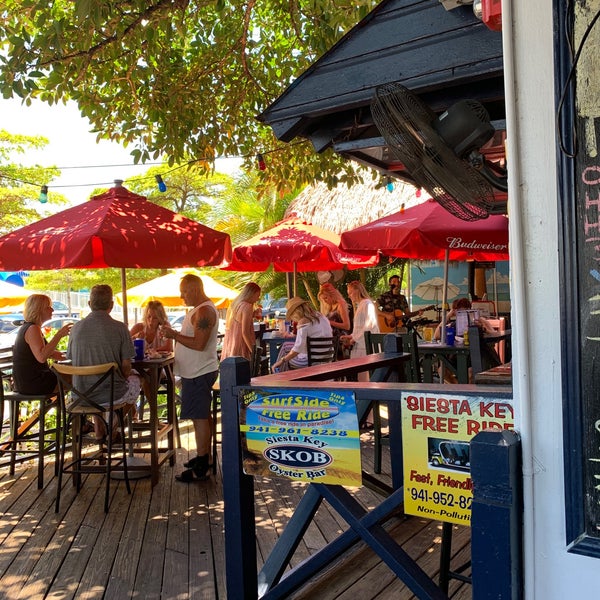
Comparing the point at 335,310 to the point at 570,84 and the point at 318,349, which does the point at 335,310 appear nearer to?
the point at 318,349

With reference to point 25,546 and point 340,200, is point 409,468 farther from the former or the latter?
point 340,200

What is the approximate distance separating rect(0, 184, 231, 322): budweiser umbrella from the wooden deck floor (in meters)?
1.74

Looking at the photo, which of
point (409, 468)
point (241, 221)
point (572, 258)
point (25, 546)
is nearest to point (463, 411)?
point (409, 468)

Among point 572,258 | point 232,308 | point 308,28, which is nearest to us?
point 572,258

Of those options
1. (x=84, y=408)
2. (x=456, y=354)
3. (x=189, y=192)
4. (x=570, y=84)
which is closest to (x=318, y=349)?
(x=456, y=354)

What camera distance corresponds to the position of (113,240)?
16.2ft

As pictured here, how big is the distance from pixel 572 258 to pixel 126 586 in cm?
289

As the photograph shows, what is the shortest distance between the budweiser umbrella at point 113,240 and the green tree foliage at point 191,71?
1048mm

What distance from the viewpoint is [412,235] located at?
6.41 metres

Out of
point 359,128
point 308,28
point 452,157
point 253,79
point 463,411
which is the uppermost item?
point 308,28

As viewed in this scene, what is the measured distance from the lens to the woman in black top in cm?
537

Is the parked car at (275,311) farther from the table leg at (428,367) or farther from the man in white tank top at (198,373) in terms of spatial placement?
the man in white tank top at (198,373)

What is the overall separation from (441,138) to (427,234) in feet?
13.1

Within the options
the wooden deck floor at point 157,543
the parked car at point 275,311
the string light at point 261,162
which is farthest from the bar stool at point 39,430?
the parked car at point 275,311
